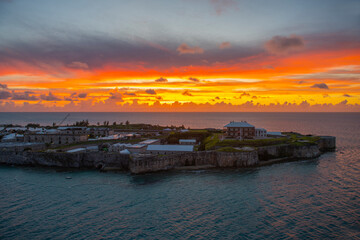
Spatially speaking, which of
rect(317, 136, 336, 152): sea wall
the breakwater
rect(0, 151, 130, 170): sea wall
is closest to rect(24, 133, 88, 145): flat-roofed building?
the breakwater

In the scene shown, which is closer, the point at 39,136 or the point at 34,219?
the point at 34,219

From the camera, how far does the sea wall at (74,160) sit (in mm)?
55050

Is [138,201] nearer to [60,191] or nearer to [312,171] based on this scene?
[60,191]

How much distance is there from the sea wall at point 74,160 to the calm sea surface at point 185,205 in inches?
201

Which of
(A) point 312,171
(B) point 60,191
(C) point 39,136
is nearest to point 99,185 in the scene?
(B) point 60,191

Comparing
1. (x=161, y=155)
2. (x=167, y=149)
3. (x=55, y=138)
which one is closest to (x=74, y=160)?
(x=161, y=155)

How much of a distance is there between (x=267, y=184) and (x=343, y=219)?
44.3 feet

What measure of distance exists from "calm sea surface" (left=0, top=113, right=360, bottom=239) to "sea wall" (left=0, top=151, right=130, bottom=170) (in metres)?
5.11

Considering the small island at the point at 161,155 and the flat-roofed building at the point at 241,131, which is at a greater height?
the flat-roofed building at the point at 241,131

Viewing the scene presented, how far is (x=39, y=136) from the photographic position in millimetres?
82750

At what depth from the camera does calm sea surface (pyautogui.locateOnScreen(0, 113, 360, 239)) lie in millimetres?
26984

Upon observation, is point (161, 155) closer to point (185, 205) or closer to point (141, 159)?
point (141, 159)

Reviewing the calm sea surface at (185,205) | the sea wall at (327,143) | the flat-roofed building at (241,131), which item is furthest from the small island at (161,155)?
the sea wall at (327,143)

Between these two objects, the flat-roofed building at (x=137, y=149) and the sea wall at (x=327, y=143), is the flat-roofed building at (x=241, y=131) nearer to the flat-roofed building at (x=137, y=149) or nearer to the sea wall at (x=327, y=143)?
the sea wall at (x=327, y=143)
